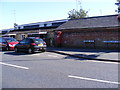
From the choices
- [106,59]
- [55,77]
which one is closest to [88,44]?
[106,59]

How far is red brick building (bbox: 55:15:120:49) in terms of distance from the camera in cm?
1608

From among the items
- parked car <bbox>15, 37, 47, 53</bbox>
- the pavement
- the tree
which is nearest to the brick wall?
the pavement

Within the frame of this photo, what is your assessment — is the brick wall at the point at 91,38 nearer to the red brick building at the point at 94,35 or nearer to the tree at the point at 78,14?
the red brick building at the point at 94,35

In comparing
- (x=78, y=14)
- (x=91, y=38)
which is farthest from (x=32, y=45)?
(x=78, y=14)

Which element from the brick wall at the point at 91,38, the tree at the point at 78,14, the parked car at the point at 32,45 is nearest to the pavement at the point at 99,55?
the brick wall at the point at 91,38

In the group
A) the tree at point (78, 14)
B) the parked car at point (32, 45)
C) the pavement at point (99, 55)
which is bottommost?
the pavement at point (99, 55)

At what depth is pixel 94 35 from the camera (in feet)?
56.7

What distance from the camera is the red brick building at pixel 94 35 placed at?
1608 centimetres

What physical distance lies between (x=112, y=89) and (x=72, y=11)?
52.8 m

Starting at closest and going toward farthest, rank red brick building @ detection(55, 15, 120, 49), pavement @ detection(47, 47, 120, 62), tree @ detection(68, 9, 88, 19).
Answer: pavement @ detection(47, 47, 120, 62) → red brick building @ detection(55, 15, 120, 49) → tree @ detection(68, 9, 88, 19)

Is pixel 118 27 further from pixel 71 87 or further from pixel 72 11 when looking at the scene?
pixel 72 11

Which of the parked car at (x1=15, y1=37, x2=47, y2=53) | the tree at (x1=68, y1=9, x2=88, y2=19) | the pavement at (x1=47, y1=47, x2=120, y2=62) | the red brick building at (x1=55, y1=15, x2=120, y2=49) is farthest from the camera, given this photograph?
the tree at (x1=68, y1=9, x2=88, y2=19)

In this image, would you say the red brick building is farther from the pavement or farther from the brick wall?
the pavement

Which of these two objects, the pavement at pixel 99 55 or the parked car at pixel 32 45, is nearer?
the pavement at pixel 99 55
